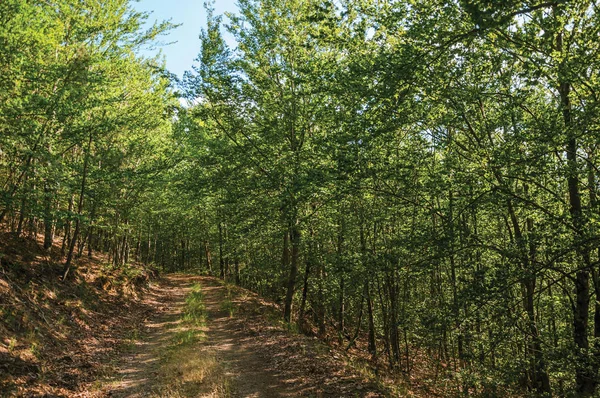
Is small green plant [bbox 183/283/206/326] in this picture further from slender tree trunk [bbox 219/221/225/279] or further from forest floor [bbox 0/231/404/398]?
slender tree trunk [bbox 219/221/225/279]

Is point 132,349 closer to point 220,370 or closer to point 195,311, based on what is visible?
point 220,370

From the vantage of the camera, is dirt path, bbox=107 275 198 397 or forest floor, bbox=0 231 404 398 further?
dirt path, bbox=107 275 198 397

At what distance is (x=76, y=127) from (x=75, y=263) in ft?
29.0

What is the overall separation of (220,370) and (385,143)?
729cm

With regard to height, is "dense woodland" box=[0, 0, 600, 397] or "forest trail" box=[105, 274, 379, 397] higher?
"dense woodland" box=[0, 0, 600, 397]

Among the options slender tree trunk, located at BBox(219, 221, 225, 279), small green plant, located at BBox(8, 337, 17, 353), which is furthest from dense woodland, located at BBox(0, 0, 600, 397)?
slender tree trunk, located at BBox(219, 221, 225, 279)

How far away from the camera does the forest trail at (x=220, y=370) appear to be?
26.5ft

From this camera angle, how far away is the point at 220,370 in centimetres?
945

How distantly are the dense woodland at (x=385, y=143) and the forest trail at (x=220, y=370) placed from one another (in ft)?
8.39

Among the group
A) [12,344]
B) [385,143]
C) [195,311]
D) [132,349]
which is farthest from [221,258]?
[385,143]

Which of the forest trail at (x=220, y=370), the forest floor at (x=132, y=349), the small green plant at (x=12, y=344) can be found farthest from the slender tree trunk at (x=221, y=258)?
the small green plant at (x=12, y=344)

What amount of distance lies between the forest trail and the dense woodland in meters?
2.56

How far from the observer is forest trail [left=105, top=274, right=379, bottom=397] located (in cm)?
→ 809

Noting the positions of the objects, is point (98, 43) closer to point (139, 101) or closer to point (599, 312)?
point (139, 101)
